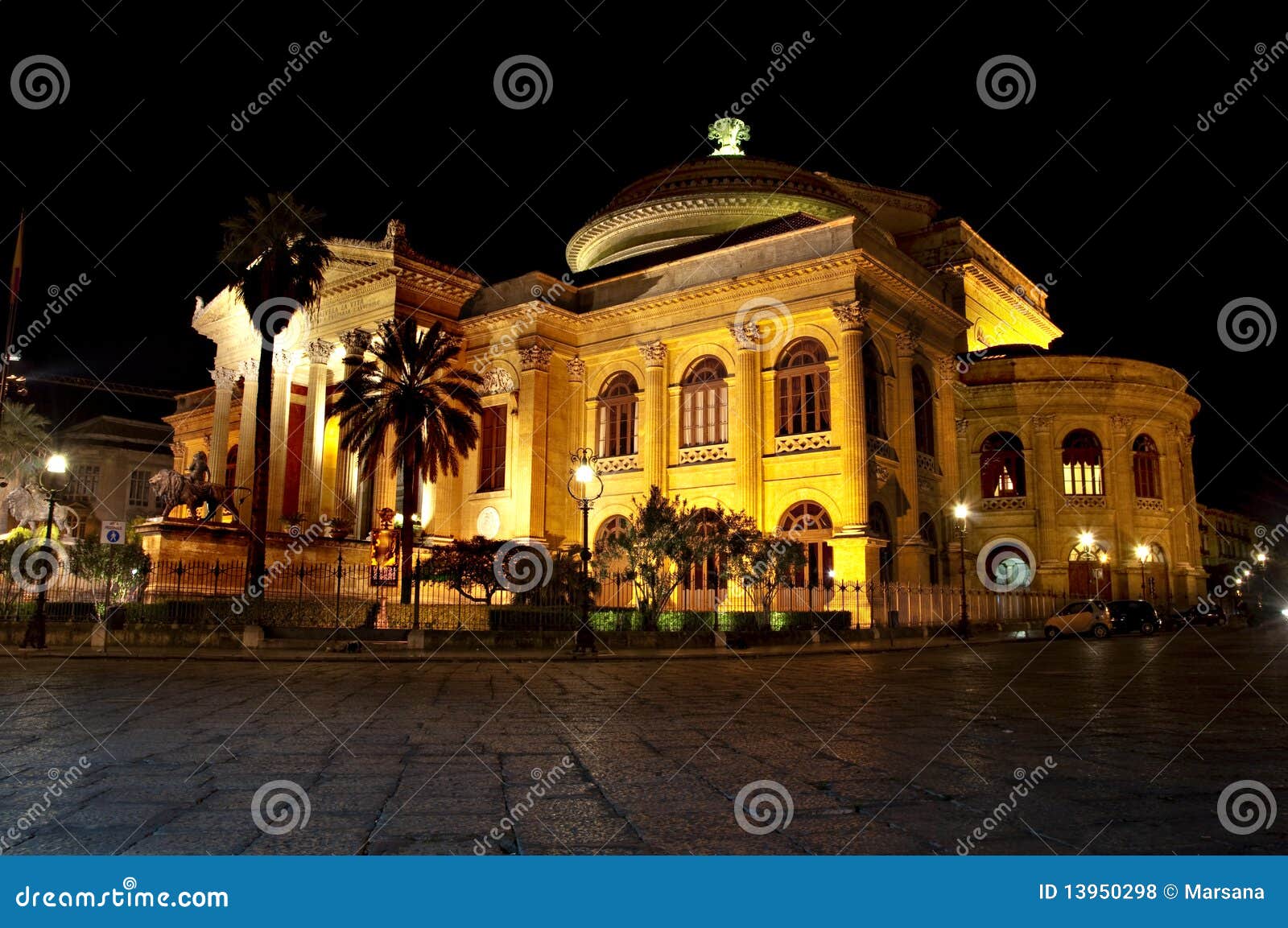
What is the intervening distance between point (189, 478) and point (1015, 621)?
77.8ft

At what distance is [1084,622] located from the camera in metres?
27.6

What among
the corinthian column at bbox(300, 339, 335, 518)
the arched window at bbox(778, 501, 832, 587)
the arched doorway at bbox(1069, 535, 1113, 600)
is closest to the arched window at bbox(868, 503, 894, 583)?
the arched window at bbox(778, 501, 832, 587)

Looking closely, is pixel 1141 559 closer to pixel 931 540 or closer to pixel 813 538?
pixel 931 540

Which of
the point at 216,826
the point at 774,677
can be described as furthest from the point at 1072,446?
the point at 216,826

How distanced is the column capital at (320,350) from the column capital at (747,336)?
14151 millimetres

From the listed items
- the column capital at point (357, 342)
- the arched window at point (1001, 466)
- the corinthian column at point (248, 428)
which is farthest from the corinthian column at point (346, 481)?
the arched window at point (1001, 466)

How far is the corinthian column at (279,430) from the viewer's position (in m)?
33.8

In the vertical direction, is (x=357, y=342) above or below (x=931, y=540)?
above

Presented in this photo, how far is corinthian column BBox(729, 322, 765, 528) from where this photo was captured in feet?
92.5

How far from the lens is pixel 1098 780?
4805 millimetres

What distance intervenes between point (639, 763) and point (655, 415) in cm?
2544

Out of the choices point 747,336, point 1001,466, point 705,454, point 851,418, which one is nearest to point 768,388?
point 747,336

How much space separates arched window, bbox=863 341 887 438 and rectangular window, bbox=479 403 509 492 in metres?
11.7

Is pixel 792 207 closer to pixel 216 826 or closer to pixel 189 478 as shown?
pixel 189 478
